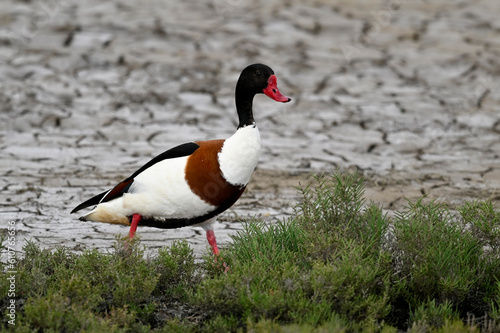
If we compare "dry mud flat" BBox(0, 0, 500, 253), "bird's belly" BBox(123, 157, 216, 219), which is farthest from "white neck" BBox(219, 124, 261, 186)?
"dry mud flat" BBox(0, 0, 500, 253)

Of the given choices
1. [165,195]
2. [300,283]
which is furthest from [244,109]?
[300,283]

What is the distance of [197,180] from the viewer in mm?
3795

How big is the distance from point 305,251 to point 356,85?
6.17 m

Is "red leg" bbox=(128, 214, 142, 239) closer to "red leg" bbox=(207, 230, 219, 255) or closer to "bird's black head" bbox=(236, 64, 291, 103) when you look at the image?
"red leg" bbox=(207, 230, 219, 255)

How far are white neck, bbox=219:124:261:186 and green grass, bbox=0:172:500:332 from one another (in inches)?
15.2

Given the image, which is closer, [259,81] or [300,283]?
[300,283]

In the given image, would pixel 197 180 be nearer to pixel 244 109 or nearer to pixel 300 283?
pixel 244 109

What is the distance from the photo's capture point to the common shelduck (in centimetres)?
378

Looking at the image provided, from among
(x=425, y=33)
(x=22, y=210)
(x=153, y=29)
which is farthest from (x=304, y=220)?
(x=425, y=33)

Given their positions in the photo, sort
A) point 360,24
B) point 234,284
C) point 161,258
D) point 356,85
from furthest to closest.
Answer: point 360,24 → point 356,85 → point 161,258 → point 234,284

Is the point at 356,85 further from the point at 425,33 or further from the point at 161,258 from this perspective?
the point at 161,258

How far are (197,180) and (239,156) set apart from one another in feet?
0.86

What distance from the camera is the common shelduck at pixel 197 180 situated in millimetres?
3779

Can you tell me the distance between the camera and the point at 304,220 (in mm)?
3924
